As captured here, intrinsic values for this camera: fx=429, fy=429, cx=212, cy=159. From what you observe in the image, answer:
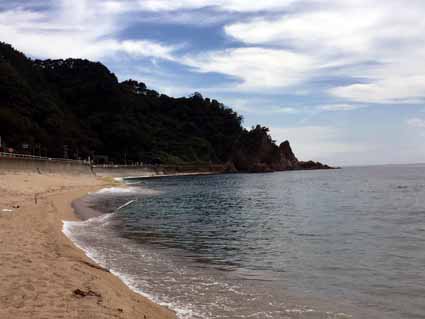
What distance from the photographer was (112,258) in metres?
13.8

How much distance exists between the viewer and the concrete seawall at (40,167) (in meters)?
46.0

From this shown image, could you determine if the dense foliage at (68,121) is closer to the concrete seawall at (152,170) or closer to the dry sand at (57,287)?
the concrete seawall at (152,170)

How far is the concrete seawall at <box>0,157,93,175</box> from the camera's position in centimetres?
4602

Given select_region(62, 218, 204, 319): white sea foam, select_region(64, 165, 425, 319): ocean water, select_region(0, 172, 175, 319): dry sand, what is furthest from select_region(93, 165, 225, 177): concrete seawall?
select_region(0, 172, 175, 319): dry sand

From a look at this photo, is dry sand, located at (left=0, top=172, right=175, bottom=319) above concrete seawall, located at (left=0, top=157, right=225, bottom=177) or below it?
below

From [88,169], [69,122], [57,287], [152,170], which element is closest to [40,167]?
[88,169]

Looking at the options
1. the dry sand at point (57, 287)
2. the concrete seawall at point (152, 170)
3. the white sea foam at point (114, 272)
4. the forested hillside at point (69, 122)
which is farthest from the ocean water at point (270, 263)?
the forested hillside at point (69, 122)

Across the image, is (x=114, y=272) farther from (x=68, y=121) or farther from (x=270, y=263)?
(x=68, y=121)

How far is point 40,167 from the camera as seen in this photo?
203ft

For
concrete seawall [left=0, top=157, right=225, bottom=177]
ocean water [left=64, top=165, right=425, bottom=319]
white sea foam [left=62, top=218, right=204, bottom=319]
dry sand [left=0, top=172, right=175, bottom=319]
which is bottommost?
ocean water [left=64, top=165, right=425, bottom=319]

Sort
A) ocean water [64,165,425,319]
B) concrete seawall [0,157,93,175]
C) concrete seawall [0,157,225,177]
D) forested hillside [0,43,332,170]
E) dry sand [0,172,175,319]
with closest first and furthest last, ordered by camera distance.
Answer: dry sand [0,172,175,319], ocean water [64,165,425,319], concrete seawall [0,157,93,175], concrete seawall [0,157,225,177], forested hillside [0,43,332,170]

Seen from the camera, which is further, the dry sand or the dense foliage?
the dense foliage

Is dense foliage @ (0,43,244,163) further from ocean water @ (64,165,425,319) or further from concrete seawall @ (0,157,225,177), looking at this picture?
ocean water @ (64,165,425,319)

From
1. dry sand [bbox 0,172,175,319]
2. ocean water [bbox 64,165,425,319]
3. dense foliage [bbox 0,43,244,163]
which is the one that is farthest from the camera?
dense foliage [bbox 0,43,244,163]
